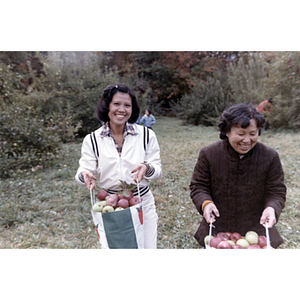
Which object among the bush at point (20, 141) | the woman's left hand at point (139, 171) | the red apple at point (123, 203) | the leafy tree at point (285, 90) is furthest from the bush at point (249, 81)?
the red apple at point (123, 203)

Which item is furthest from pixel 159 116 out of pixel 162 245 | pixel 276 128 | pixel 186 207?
pixel 162 245

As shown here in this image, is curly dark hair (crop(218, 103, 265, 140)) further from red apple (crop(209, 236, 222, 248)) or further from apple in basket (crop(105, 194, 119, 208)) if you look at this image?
apple in basket (crop(105, 194, 119, 208))

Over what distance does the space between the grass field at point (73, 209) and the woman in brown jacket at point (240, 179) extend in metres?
1.23

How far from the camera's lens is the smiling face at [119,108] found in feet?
4.99

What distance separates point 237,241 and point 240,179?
0.37 metres

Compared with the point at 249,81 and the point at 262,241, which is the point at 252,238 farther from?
the point at 249,81

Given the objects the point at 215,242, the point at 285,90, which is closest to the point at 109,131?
the point at 215,242

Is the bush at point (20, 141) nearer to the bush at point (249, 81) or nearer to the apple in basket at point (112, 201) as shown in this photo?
the apple in basket at point (112, 201)

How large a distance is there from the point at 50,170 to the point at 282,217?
4250 mm

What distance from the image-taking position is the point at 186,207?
337 centimetres

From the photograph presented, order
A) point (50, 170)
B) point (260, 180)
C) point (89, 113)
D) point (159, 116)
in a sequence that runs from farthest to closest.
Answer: point (159, 116) < point (89, 113) < point (50, 170) < point (260, 180)

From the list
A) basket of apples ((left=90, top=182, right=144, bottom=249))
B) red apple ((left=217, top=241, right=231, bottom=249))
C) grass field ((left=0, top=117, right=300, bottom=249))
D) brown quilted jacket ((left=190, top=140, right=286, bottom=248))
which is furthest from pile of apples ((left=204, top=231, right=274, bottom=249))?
grass field ((left=0, top=117, right=300, bottom=249))

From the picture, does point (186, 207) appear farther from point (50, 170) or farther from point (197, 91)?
point (197, 91)

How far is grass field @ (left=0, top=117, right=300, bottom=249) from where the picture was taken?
2.71 metres
